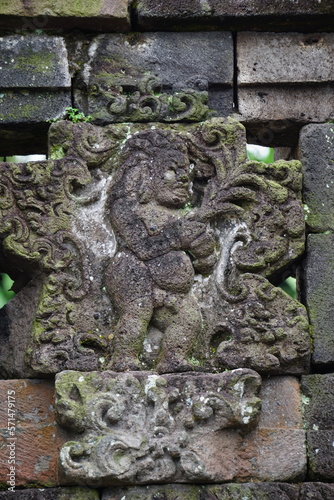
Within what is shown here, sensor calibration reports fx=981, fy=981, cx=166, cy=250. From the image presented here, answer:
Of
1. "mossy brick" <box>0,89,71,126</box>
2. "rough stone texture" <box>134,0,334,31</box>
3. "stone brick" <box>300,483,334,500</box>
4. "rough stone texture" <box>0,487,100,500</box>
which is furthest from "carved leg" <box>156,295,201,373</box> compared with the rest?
"rough stone texture" <box>134,0,334,31</box>

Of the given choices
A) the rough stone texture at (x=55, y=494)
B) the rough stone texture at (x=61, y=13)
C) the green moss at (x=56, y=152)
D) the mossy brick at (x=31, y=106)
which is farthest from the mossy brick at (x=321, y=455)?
the rough stone texture at (x=61, y=13)

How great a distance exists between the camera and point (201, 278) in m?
5.21

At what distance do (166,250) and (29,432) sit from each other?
1159mm

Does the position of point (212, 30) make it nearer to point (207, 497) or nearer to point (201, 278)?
point (201, 278)

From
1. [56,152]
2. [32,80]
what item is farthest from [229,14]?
[56,152]

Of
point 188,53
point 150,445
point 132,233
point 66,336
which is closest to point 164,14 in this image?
point 188,53

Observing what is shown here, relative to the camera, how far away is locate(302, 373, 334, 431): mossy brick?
505 centimetres

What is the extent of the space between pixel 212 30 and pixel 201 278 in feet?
5.07

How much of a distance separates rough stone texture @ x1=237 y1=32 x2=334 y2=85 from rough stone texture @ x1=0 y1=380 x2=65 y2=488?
2130 millimetres

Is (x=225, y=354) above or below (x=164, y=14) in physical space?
below

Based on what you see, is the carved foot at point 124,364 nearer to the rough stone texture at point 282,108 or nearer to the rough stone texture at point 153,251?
the rough stone texture at point 153,251

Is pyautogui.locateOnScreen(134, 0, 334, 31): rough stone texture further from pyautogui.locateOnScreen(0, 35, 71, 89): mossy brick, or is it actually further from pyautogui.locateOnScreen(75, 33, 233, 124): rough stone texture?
pyautogui.locateOnScreen(0, 35, 71, 89): mossy brick

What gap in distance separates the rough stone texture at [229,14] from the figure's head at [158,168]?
76 cm

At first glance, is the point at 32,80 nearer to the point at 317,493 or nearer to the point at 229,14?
the point at 229,14
